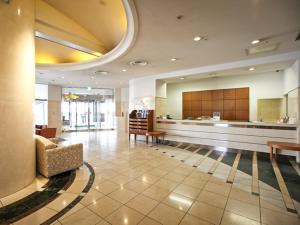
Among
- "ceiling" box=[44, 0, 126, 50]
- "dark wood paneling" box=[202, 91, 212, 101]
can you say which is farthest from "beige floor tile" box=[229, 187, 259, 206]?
"dark wood paneling" box=[202, 91, 212, 101]

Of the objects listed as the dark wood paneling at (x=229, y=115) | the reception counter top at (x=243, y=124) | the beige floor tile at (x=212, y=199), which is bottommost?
the beige floor tile at (x=212, y=199)

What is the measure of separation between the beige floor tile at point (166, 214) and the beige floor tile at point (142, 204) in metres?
0.09

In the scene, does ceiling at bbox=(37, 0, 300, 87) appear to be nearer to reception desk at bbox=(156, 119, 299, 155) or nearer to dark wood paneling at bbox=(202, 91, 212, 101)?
reception desk at bbox=(156, 119, 299, 155)

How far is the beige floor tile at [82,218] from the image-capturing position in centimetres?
219

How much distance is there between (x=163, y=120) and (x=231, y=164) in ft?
12.1

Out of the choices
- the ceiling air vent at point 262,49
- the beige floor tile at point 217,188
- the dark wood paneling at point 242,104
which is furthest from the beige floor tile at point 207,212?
the dark wood paneling at point 242,104

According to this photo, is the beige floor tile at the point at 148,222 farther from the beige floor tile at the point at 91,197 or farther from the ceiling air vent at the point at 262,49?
the ceiling air vent at the point at 262,49

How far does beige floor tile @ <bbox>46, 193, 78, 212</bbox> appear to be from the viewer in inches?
98.9

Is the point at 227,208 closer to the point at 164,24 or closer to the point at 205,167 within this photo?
the point at 205,167

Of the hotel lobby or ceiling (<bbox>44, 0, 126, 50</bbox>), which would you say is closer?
the hotel lobby

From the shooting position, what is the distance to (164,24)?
3.24 metres

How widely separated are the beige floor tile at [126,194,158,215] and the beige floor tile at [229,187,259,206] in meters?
1.46

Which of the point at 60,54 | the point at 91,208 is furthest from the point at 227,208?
the point at 60,54

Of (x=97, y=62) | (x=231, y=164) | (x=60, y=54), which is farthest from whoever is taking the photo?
(x=60, y=54)
